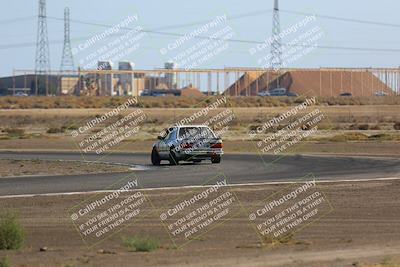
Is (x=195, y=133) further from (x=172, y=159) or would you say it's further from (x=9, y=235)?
(x=9, y=235)

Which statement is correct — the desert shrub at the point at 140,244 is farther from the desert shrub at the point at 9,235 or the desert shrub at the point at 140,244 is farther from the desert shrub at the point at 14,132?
the desert shrub at the point at 14,132

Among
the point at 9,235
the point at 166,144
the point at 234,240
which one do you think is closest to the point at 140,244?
the point at 234,240

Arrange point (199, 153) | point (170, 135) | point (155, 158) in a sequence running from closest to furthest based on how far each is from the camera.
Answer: point (199, 153), point (170, 135), point (155, 158)

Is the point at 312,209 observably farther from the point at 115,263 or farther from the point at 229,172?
the point at 229,172

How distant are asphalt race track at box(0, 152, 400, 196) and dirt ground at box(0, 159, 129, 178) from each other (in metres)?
1.45

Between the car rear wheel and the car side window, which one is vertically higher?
the car side window

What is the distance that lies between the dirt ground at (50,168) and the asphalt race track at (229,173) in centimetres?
145

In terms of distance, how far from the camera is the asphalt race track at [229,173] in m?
27.9

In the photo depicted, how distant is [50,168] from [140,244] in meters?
21.2

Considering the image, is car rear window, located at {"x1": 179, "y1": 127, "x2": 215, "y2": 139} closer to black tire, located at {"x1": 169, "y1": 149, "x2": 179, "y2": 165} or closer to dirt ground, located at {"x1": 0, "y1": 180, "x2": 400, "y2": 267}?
black tire, located at {"x1": 169, "y1": 149, "x2": 179, "y2": 165}

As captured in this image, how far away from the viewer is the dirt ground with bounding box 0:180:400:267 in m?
14.5

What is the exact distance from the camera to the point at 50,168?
119 feet

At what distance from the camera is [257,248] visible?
15742mm

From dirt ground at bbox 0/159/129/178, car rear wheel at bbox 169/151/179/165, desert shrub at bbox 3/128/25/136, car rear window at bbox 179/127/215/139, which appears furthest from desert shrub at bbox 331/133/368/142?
desert shrub at bbox 3/128/25/136
